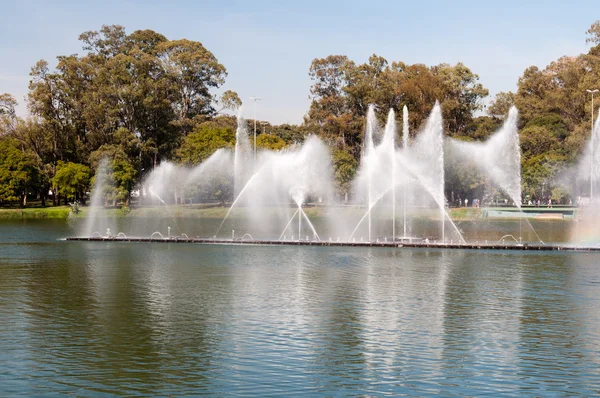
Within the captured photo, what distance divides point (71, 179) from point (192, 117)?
102 feet

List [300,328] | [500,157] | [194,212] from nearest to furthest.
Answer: [300,328]
[194,212]
[500,157]

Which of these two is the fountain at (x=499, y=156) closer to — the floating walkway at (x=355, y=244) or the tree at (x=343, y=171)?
the tree at (x=343, y=171)

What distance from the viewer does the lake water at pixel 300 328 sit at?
2289 centimetres

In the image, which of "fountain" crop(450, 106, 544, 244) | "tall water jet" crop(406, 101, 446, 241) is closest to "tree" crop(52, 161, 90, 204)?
"tall water jet" crop(406, 101, 446, 241)

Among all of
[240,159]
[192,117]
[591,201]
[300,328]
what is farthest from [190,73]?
[300,328]

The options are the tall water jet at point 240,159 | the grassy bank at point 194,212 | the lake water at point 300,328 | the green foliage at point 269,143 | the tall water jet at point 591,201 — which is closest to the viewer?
the lake water at point 300,328

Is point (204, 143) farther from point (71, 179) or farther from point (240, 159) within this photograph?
point (71, 179)

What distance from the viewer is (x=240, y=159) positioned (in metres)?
122

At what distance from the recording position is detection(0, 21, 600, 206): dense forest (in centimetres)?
12262

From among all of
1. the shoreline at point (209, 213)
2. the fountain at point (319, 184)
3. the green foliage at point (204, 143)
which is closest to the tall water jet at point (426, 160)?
the fountain at point (319, 184)

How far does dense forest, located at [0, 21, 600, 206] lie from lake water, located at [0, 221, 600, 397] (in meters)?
72.5

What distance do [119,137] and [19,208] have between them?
2214 centimetres

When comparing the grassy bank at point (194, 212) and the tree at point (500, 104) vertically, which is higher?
the tree at point (500, 104)

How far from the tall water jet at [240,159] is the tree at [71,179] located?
25.9m
